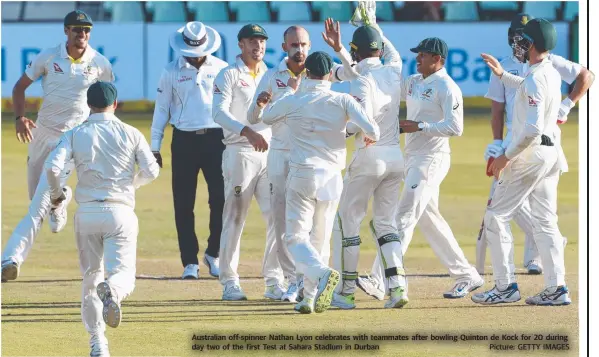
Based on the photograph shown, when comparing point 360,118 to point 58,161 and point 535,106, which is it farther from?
point 58,161

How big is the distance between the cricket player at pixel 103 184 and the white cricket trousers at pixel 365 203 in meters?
2.02

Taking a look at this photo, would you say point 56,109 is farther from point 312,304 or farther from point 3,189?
point 3,189

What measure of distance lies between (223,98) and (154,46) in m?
12.5

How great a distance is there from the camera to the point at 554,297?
1103 cm

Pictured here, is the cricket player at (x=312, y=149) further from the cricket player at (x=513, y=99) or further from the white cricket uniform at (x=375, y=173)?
the cricket player at (x=513, y=99)

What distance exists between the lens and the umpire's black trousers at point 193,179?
12.6 meters

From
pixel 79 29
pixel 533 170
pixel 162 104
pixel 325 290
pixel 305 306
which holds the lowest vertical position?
pixel 305 306

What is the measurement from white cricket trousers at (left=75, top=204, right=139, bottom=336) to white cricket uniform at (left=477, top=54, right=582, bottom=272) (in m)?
3.19

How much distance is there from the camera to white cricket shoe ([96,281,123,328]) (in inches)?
356

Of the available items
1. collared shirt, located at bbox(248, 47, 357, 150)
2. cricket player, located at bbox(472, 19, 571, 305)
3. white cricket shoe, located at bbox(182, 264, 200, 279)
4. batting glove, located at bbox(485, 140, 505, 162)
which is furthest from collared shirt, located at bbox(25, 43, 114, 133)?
cricket player, located at bbox(472, 19, 571, 305)

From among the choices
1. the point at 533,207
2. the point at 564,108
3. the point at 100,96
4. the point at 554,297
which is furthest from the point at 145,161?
the point at 564,108

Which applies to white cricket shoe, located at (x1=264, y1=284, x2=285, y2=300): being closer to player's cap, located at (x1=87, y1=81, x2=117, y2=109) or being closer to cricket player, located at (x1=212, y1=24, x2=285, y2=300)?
cricket player, located at (x1=212, y1=24, x2=285, y2=300)

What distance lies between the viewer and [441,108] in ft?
36.2

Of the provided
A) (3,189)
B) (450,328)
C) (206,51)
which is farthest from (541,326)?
(3,189)
